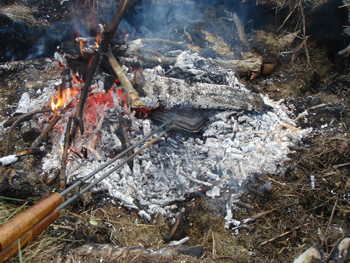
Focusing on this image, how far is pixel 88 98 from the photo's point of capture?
14.2ft

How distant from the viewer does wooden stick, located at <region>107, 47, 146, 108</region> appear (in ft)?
11.1

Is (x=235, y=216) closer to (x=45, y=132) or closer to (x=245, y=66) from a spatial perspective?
(x=45, y=132)

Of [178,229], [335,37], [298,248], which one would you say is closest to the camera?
[298,248]

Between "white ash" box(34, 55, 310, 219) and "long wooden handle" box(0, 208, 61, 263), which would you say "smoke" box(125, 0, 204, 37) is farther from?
"long wooden handle" box(0, 208, 61, 263)

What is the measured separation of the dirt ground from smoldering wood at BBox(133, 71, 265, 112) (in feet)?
5.10

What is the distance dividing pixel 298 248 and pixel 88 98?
4604 mm

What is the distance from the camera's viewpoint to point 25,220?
1.71 meters

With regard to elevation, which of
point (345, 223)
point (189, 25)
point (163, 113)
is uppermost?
point (189, 25)

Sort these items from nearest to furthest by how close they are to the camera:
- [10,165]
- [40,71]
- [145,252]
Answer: [145,252]
[10,165]
[40,71]

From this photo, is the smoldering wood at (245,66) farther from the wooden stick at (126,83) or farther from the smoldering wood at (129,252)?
the smoldering wood at (129,252)

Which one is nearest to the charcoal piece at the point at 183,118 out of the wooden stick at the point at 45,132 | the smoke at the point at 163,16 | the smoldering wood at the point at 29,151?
the wooden stick at the point at 45,132

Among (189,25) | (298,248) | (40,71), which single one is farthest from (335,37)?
(40,71)

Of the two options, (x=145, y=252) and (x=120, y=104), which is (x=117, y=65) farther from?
(x=145, y=252)

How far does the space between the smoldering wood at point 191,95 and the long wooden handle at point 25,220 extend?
257cm
